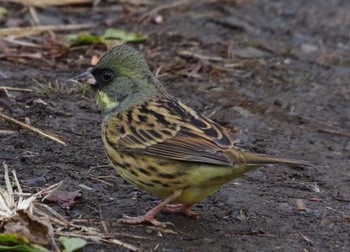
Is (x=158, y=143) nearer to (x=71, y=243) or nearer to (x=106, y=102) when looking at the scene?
(x=106, y=102)

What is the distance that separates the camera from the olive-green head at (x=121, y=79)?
645 cm

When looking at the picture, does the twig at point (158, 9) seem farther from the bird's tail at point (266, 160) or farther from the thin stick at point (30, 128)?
the bird's tail at point (266, 160)

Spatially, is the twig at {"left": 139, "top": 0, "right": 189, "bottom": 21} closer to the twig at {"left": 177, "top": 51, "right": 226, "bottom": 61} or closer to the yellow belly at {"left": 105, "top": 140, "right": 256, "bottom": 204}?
the twig at {"left": 177, "top": 51, "right": 226, "bottom": 61}

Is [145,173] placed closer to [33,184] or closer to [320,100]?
[33,184]

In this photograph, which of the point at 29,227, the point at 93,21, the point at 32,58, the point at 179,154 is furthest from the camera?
the point at 93,21

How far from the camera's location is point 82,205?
5992 millimetres

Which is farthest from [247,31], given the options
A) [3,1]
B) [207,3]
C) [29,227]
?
[29,227]

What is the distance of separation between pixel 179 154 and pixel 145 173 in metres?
A: 0.27

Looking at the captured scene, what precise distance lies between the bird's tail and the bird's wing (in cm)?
10

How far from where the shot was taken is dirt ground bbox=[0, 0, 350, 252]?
602 centimetres

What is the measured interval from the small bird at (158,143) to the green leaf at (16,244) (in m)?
0.89

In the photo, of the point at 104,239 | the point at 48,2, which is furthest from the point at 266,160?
the point at 48,2

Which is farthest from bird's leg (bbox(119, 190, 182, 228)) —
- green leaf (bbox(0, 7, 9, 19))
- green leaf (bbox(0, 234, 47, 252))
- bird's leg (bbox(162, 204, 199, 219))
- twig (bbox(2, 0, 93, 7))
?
twig (bbox(2, 0, 93, 7))

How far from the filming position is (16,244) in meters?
5.03
